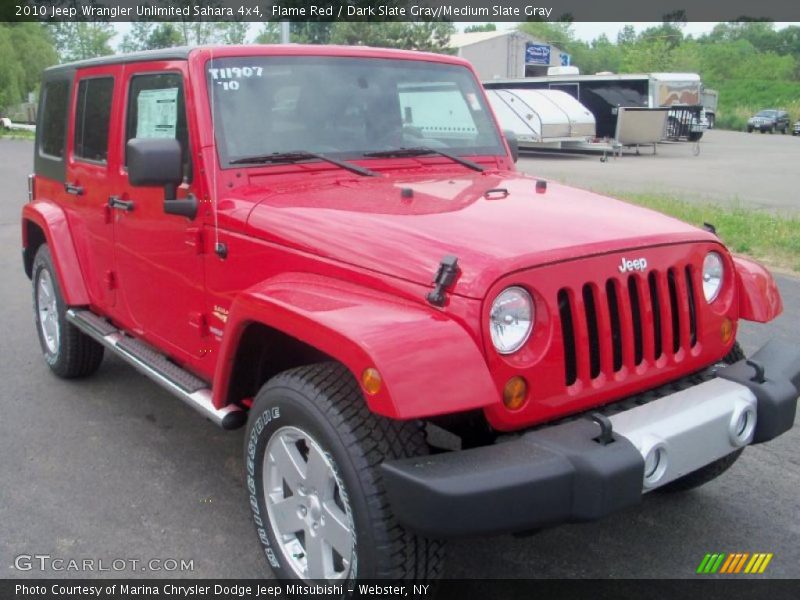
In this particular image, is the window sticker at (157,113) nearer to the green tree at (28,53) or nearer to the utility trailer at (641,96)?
the utility trailer at (641,96)

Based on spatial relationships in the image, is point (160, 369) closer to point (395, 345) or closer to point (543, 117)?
point (395, 345)

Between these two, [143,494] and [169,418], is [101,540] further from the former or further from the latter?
[169,418]

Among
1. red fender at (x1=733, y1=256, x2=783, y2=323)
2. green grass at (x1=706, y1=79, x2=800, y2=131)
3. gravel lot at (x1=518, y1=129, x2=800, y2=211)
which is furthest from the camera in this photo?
green grass at (x1=706, y1=79, x2=800, y2=131)

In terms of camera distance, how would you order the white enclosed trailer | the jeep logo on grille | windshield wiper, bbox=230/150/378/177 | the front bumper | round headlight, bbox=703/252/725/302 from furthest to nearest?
the white enclosed trailer
windshield wiper, bbox=230/150/378/177
round headlight, bbox=703/252/725/302
the jeep logo on grille
the front bumper

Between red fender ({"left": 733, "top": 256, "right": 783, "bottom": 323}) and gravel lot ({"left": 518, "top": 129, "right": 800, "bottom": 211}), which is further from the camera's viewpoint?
gravel lot ({"left": 518, "top": 129, "right": 800, "bottom": 211})

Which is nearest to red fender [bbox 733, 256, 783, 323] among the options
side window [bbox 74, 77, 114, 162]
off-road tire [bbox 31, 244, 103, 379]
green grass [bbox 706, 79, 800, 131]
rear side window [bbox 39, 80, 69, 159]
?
side window [bbox 74, 77, 114, 162]

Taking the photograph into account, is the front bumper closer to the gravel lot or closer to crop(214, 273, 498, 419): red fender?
crop(214, 273, 498, 419): red fender

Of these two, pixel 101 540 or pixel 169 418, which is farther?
pixel 169 418

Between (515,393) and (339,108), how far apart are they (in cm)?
184

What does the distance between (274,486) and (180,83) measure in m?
1.86

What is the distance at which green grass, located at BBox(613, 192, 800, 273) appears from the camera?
875 centimetres

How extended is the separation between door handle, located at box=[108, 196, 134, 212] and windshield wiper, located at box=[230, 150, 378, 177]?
0.86 metres

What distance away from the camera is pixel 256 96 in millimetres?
3666

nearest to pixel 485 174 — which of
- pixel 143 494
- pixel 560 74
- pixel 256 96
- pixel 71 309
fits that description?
pixel 256 96
